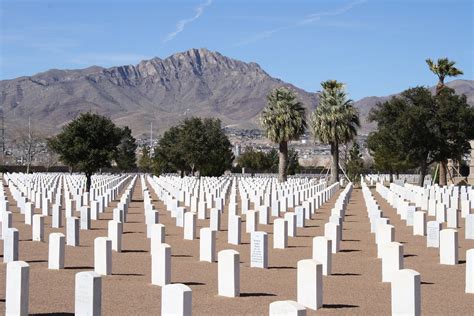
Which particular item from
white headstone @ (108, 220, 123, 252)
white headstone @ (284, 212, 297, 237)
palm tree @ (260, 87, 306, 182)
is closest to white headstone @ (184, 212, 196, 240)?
white headstone @ (284, 212, 297, 237)

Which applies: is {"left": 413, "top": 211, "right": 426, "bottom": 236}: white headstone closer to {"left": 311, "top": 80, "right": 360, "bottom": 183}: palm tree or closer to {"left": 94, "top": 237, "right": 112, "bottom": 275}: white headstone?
{"left": 94, "top": 237, "right": 112, "bottom": 275}: white headstone

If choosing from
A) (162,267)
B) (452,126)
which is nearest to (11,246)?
(162,267)

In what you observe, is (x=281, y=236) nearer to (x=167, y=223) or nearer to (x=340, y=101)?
(x=167, y=223)

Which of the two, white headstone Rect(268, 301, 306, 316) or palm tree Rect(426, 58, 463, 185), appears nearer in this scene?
white headstone Rect(268, 301, 306, 316)

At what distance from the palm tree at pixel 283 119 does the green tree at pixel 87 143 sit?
752 inches

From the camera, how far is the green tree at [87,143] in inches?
1626

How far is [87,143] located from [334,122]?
22.9m

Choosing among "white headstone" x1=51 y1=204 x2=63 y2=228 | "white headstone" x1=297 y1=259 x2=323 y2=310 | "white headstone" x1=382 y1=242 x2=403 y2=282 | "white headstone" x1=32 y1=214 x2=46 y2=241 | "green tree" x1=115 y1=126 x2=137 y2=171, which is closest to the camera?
"white headstone" x1=297 y1=259 x2=323 y2=310

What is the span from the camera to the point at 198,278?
13.5 meters

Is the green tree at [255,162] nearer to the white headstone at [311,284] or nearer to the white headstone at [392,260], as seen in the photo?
the white headstone at [392,260]

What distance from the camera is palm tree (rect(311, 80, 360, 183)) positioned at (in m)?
59.0

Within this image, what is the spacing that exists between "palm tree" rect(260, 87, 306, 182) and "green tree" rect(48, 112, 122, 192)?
19.1 m

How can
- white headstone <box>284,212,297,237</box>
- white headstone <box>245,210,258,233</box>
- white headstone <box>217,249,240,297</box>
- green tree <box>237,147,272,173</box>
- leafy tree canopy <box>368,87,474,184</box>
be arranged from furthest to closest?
1. green tree <box>237,147,272,173</box>
2. leafy tree canopy <box>368,87,474,184</box>
3. white headstone <box>245,210,258,233</box>
4. white headstone <box>284,212,297,237</box>
5. white headstone <box>217,249,240,297</box>

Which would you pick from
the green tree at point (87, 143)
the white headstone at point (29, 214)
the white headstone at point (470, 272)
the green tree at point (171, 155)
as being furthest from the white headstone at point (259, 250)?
the green tree at point (171, 155)
